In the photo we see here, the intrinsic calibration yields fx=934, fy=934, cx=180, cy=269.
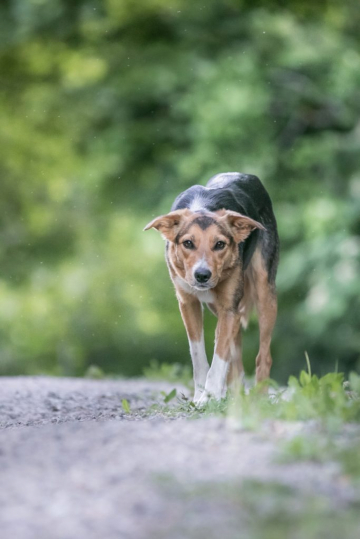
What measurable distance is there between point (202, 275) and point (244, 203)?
4.06 feet

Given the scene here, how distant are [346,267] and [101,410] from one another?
7.53 m

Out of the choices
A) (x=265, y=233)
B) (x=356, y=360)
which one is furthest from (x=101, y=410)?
(x=356, y=360)

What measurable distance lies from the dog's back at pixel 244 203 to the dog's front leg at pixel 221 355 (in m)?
0.52

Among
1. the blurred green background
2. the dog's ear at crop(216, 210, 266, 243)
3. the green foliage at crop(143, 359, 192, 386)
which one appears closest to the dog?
the dog's ear at crop(216, 210, 266, 243)

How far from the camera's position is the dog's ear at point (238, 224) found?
6.88 metres

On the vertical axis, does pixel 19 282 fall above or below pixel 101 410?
below

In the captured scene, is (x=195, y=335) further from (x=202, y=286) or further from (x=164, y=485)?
(x=164, y=485)

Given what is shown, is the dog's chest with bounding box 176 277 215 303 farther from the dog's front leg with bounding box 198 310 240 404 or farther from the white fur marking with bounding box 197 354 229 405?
the white fur marking with bounding box 197 354 229 405

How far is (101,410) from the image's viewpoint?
696cm

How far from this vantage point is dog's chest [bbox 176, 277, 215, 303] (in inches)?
275

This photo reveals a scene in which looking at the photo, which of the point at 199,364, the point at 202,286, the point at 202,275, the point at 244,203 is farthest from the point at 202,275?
the point at 244,203

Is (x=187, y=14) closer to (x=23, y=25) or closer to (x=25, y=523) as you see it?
(x=23, y=25)

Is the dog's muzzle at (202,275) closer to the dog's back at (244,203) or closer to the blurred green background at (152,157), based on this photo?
the dog's back at (244,203)

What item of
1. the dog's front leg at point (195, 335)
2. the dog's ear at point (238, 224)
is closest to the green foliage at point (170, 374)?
the dog's front leg at point (195, 335)
